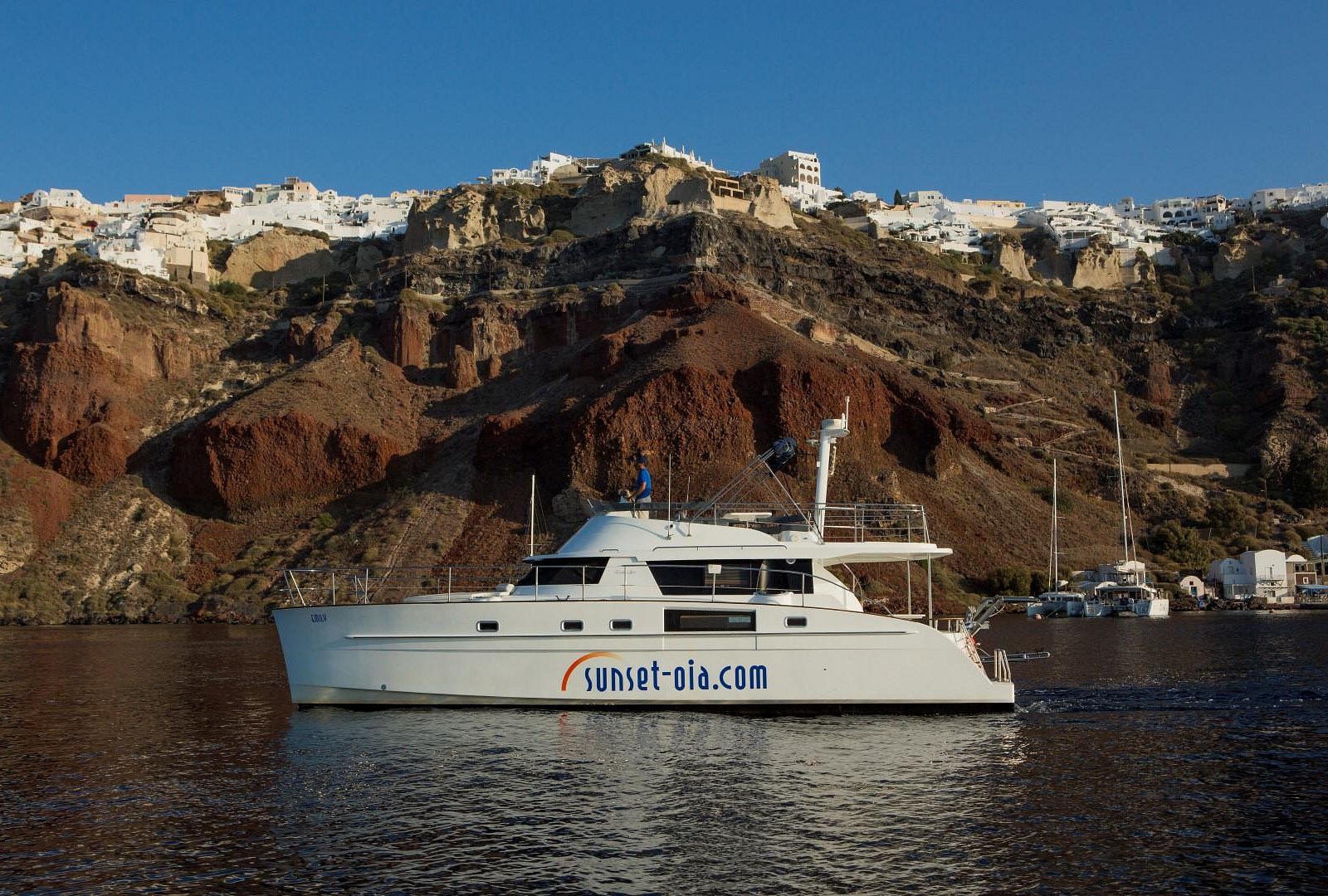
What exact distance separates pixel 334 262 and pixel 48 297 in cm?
4067

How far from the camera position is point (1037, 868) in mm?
16609

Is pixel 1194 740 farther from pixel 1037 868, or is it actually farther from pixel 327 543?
pixel 327 543

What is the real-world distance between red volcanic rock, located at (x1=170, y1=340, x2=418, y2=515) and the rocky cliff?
0.20 meters

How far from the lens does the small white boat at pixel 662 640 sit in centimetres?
2700

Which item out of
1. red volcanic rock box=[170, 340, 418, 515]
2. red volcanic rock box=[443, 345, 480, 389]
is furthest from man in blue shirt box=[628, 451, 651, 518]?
red volcanic rock box=[443, 345, 480, 389]

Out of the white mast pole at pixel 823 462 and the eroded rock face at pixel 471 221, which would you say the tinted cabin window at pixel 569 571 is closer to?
the white mast pole at pixel 823 462

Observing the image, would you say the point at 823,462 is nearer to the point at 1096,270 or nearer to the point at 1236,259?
the point at 1096,270

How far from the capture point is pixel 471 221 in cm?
12094

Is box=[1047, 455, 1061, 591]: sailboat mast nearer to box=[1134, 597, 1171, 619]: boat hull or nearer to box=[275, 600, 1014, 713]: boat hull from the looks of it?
box=[1134, 597, 1171, 619]: boat hull

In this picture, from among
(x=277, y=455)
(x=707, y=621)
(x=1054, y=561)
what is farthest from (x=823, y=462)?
(x=277, y=455)

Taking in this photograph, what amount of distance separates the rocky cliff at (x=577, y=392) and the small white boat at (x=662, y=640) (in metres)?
33.0

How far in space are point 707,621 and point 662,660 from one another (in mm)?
1349

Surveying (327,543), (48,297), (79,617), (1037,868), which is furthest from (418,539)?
(1037,868)

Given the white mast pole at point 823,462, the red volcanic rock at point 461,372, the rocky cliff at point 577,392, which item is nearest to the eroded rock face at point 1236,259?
the rocky cliff at point 577,392
